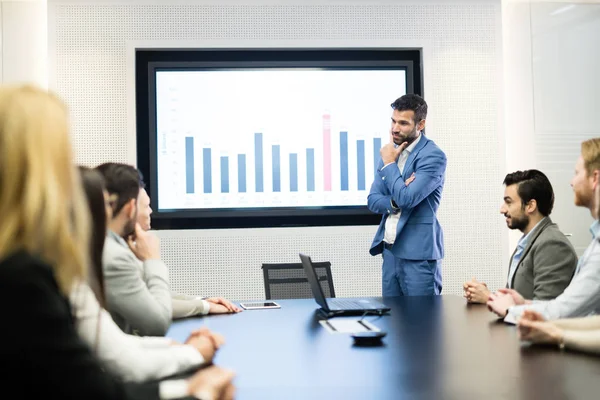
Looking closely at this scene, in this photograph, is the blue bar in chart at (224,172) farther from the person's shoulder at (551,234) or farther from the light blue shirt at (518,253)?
the person's shoulder at (551,234)

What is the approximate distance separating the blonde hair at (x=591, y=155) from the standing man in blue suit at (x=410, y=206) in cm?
123

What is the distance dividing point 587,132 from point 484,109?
0.77 metres

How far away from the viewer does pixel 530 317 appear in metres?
2.17

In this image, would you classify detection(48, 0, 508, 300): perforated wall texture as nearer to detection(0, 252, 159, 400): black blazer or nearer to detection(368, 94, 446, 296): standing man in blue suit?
detection(368, 94, 446, 296): standing man in blue suit

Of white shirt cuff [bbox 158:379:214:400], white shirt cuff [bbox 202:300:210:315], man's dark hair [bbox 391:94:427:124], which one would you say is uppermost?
man's dark hair [bbox 391:94:427:124]

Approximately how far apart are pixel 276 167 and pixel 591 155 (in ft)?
9.87

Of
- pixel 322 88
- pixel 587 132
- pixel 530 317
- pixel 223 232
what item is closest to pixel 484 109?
pixel 587 132

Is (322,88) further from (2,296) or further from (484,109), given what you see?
(2,296)

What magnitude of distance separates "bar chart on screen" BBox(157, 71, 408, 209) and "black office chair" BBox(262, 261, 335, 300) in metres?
1.44

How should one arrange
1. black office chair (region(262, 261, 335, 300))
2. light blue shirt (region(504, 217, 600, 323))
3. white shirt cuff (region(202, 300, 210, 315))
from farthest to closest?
1. black office chair (region(262, 261, 335, 300))
2. white shirt cuff (region(202, 300, 210, 315))
3. light blue shirt (region(504, 217, 600, 323))

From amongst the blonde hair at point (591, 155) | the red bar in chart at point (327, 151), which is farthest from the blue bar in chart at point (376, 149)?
the blonde hair at point (591, 155)

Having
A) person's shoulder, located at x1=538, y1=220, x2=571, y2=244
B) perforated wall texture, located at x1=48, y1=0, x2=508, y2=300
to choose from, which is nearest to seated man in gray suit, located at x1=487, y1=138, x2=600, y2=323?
person's shoulder, located at x1=538, y1=220, x2=571, y2=244

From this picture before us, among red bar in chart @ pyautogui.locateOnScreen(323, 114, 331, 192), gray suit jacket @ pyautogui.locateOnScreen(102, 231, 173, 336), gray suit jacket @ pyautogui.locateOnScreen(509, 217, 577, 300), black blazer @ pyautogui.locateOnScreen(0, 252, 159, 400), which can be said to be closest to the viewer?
black blazer @ pyautogui.locateOnScreen(0, 252, 159, 400)

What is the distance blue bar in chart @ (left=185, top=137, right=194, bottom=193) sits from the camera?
5301mm
